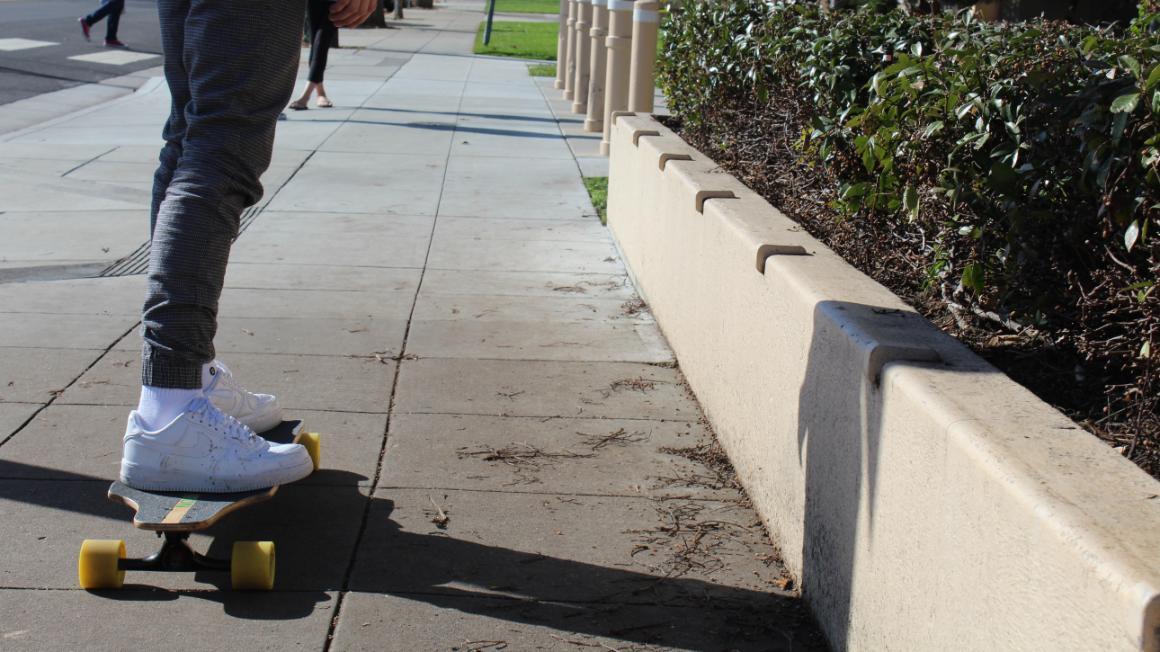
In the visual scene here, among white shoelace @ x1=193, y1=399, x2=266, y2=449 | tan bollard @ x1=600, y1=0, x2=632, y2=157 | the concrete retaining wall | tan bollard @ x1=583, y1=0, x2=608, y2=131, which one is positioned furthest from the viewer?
tan bollard @ x1=583, y1=0, x2=608, y2=131

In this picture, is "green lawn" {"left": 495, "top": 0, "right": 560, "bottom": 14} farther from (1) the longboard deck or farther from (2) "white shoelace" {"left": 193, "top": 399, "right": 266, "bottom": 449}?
(1) the longboard deck

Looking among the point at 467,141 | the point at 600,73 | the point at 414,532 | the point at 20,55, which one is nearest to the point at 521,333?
the point at 414,532

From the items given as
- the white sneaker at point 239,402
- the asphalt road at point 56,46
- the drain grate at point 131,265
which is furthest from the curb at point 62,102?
the white sneaker at point 239,402

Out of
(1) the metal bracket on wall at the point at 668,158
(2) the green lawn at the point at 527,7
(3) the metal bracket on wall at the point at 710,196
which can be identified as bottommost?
(2) the green lawn at the point at 527,7

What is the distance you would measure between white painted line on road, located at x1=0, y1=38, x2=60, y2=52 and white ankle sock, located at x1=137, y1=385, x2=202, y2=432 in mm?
18306

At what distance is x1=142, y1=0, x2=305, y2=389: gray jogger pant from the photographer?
286 centimetres

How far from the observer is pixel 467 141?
11.3 meters

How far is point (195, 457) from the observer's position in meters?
2.92

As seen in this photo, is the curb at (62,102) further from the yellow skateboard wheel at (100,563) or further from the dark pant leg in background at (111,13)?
the yellow skateboard wheel at (100,563)

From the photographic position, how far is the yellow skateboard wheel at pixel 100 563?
279cm

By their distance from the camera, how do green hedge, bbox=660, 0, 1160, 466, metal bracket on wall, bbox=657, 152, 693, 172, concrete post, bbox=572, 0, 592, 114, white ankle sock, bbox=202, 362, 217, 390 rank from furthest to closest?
1. concrete post, bbox=572, 0, 592, 114
2. metal bracket on wall, bbox=657, 152, 693, 172
3. white ankle sock, bbox=202, 362, 217, 390
4. green hedge, bbox=660, 0, 1160, 466

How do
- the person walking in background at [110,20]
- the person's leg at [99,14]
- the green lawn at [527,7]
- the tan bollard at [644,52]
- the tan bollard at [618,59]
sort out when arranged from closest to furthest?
1. the tan bollard at [644,52]
2. the tan bollard at [618,59]
3. the person's leg at [99,14]
4. the person walking in background at [110,20]
5. the green lawn at [527,7]

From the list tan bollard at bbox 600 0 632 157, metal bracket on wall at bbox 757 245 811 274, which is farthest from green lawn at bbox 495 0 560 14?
metal bracket on wall at bbox 757 245 811 274

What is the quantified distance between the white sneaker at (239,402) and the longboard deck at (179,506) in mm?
309
